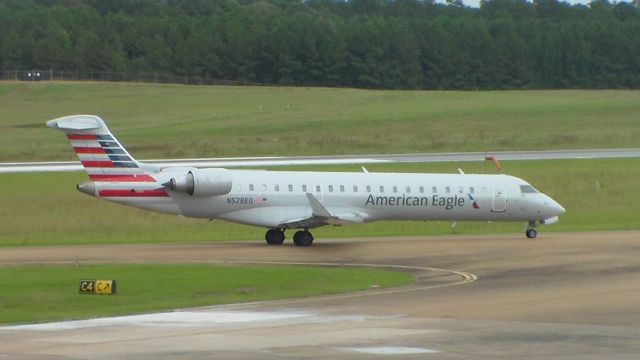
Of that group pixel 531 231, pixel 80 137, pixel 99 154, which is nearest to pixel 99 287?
pixel 99 154

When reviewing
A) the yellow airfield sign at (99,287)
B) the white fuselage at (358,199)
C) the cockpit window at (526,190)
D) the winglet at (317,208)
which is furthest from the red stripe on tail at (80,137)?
the cockpit window at (526,190)

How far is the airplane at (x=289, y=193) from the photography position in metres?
39.4

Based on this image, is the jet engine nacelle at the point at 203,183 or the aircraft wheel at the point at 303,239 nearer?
the jet engine nacelle at the point at 203,183

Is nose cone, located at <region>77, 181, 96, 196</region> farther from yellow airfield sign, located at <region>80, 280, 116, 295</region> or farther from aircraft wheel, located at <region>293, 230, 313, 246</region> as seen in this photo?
yellow airfield sign, located at <region>80, 280, 116, 295</region>

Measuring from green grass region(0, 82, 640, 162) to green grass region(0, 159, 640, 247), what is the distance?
16.4 metres

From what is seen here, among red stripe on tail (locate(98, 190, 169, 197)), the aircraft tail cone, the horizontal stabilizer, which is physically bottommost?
red stripe on tail (locate(98, 190, 169, 197))

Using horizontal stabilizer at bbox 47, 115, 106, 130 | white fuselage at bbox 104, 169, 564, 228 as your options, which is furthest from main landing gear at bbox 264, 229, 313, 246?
horizontal stabilizer at bbox 47, 115, 106, 130

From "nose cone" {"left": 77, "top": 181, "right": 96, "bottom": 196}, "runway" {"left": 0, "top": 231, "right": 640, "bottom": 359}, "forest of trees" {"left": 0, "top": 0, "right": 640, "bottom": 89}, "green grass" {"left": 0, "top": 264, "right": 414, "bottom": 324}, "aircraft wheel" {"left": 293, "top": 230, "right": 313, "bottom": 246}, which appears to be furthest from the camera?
"forest of trees" {"left": 0, "top": 0, "right": 640, "bottom": 89}

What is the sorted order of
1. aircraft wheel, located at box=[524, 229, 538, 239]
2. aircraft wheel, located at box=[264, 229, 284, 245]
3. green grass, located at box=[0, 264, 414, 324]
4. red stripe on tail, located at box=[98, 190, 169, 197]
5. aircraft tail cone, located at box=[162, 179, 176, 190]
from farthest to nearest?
aircraft wheel, located at box=[524, 229, 538, 239]
aircraft wheel, located at box=[264, 229, 284, 245]
aircraft tail cone, located at box=[162, 179, 176, 190]
red stripe on tail, located at box=[98, 190, 169, 197]
green grass, located at box=[0, 264, 414, 324]

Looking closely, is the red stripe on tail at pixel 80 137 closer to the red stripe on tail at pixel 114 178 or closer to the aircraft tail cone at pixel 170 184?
the red stripe on tail at pixel 114 178

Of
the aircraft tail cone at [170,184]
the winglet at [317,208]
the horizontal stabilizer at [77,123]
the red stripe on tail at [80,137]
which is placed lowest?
the winglet at [317,208]

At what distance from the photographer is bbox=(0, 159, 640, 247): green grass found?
4541 centimetres

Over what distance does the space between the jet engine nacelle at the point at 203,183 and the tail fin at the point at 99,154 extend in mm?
854

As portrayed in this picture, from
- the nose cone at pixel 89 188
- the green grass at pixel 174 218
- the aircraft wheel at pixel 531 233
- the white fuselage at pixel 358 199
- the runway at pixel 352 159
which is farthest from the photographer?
the runway at pixel 352 159
